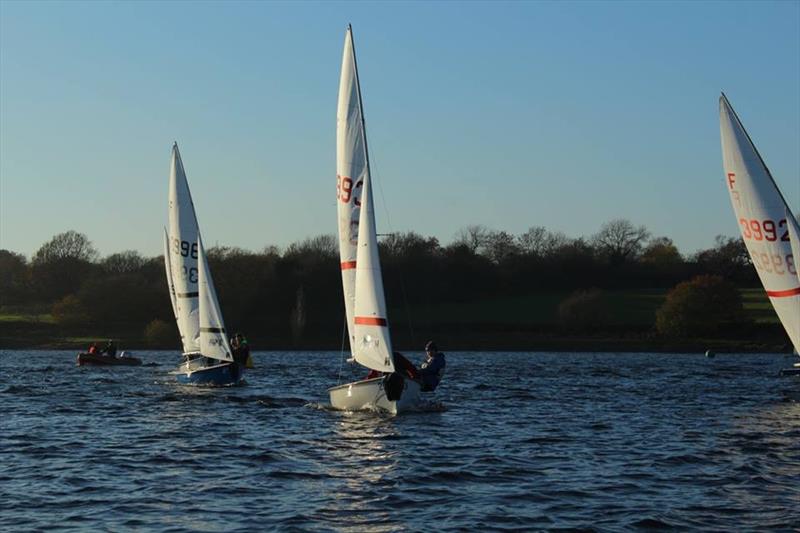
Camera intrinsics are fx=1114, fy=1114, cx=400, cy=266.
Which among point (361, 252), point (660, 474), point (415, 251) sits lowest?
point (660, 474)

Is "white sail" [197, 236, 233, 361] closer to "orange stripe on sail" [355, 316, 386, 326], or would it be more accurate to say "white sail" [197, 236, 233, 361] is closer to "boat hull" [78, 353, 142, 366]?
"orange stripe on sail" [355, 316, 386, 326]

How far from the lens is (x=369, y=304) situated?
2859 centimetres

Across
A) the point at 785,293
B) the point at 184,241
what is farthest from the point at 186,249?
the point at 785,293

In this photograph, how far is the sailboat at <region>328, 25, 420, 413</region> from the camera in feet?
92.7

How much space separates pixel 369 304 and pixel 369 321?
1.55ft

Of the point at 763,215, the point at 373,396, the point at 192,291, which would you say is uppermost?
the point at 763,215

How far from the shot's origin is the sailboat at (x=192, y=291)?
136 ft

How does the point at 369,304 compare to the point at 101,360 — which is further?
the point at 101,360

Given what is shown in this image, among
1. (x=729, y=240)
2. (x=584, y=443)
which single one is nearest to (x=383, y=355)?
(x=584, y=443)

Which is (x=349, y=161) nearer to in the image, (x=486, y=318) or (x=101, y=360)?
(x=101, y=360)

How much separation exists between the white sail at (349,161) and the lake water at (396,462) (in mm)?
4030

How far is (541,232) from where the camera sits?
15462cm

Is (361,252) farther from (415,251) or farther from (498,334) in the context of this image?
(415,251)

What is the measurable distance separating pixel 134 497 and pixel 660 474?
945 cm
